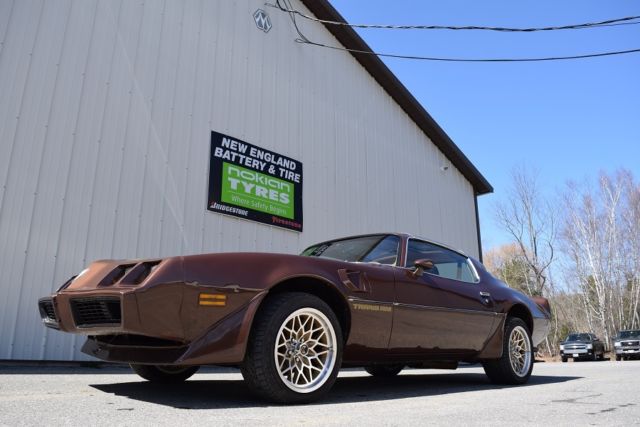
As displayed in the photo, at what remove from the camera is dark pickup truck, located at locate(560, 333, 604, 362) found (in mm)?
22312

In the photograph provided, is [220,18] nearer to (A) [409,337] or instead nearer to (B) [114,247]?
(B) [114,247]

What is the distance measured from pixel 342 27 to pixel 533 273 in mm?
24676

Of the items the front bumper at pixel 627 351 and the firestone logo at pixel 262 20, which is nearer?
the firestone logo at pixel 262 20

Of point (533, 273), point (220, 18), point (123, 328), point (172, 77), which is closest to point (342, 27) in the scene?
point (220, 18)

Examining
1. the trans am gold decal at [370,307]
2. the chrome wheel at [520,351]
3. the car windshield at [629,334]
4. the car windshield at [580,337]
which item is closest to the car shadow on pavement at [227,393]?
the chrome wheel at [520,351]

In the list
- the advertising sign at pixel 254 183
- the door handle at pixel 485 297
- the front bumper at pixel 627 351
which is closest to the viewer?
the door handle at pixel 485 297

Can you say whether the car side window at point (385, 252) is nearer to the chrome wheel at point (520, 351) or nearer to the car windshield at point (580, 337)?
the chrome wheel at point (520, 351)

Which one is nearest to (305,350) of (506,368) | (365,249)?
(365,249)

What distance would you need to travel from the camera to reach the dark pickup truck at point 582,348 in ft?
73.2

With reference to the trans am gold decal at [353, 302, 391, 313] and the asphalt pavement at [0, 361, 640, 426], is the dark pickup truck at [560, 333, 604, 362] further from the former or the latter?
the trans am gold decal at [353, 302, 391, 313]

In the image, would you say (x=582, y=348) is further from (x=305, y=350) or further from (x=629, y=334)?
(x=305, y=350)

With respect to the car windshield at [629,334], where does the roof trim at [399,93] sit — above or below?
above

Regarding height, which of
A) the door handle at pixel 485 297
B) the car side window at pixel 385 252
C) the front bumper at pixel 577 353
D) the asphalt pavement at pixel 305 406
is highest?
the car side window at pixel 385 252

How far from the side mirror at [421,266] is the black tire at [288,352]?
955mm
